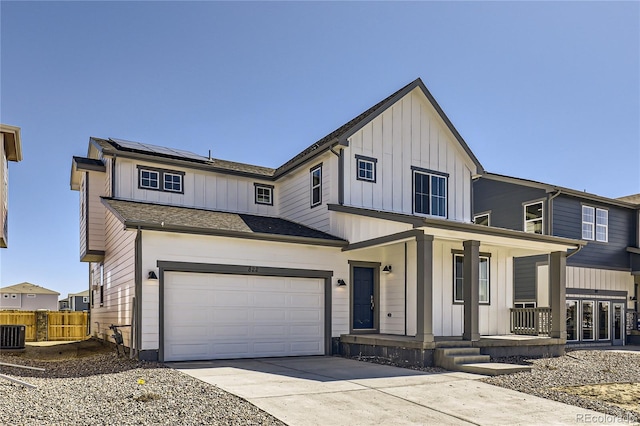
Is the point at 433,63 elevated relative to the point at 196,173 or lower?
elevated

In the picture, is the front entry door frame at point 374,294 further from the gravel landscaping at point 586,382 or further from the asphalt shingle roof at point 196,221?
the gravel landscaping at point 586,382

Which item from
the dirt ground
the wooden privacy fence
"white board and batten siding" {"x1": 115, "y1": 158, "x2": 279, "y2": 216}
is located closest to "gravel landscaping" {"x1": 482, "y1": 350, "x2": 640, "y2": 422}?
the dirt ground

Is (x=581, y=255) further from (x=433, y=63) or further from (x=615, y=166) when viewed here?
(x=433, y=63)

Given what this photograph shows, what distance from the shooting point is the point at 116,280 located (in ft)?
46.8

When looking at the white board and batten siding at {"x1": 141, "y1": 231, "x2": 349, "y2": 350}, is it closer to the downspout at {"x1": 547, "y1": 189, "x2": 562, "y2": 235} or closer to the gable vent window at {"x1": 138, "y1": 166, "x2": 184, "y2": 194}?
the gable vent window at {"x1": 138, "y1": 166, "x2": 184, "y2": 194}

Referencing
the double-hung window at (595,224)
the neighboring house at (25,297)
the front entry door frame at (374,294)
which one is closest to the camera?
the front entry door frame at (374,294)

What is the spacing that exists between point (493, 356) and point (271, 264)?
235 inches

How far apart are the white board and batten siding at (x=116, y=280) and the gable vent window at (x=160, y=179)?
1.47 meters

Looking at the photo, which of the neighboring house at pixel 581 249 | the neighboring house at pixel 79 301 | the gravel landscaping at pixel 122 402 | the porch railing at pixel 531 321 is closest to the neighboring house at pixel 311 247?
the porch railing at pixel 531 321

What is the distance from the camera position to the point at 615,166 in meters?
20.2

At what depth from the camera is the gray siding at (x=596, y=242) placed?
1827 cm

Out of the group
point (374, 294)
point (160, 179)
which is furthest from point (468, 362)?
point (160, 179)

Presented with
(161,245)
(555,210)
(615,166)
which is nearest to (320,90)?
(161,245)

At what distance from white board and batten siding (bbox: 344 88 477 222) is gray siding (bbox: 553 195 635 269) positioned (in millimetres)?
3891
